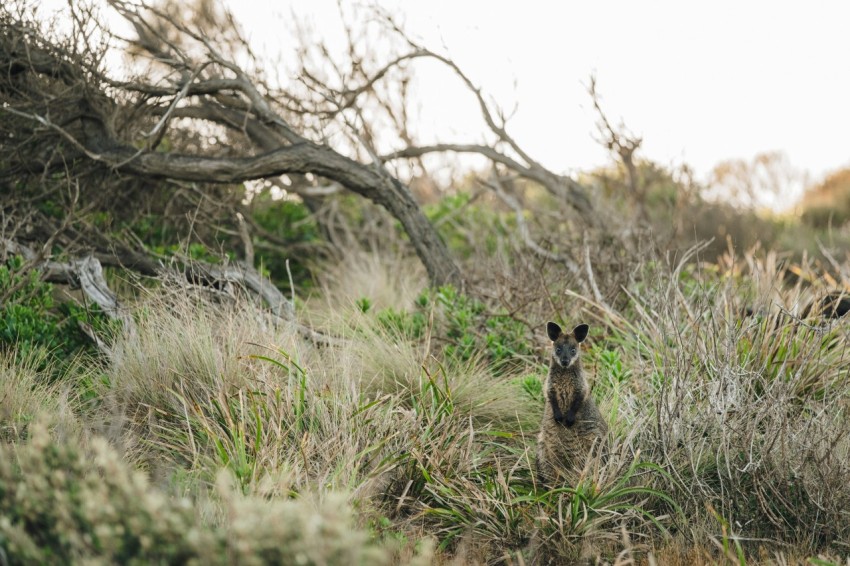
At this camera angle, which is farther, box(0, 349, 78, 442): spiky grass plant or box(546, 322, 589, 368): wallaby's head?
box(546, 322, 589, 368): wallaby's head

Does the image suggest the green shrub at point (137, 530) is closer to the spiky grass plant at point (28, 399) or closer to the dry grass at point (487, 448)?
the dry grass at point (487, 448)

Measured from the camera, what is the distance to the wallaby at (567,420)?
16.7 ft

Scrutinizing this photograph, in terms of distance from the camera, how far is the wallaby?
5090mm

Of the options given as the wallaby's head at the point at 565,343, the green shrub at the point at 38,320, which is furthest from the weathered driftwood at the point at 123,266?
the wallaby's head at the point at 565,343

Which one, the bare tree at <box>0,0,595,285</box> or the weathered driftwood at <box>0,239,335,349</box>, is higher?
the bare tree at <box>0,0,595,285</box>

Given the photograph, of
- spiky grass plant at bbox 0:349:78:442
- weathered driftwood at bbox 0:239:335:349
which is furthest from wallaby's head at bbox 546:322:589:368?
spiky grass plant at bbox 0:349:78:442

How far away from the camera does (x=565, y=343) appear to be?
5.17 meters

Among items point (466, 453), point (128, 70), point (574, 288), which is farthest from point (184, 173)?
point (466, 453)

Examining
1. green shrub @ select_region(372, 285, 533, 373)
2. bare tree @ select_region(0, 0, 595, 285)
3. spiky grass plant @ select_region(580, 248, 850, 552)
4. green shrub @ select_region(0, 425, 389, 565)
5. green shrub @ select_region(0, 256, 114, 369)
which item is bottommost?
spiky grass plant @ select_region(580, 248, 850, 552)

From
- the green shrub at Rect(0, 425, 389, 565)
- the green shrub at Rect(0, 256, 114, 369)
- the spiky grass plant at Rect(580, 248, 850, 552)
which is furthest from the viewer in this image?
the green shrub at Rect(0, 256, 114, 369)

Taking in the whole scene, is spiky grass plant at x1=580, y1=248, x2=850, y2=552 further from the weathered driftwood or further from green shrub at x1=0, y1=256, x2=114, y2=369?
green shrub at x1=0, y1=256, x2=114, y2=369

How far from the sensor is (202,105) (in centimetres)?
1031

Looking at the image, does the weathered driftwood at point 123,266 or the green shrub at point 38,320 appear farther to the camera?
the weathered driftwood at point 123,266

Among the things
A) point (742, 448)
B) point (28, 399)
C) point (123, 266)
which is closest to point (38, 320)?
point (123, 266)
